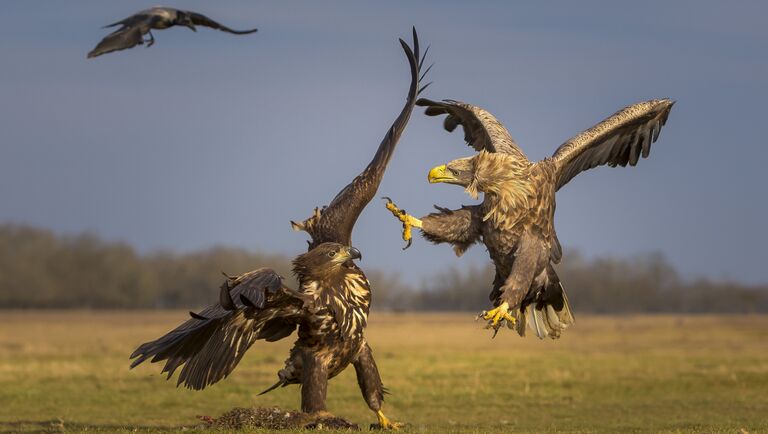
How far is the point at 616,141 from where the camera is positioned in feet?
48.2

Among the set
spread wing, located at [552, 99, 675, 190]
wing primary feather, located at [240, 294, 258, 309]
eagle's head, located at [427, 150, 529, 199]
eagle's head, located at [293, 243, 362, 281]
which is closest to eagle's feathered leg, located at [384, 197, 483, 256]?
eagle's head, located at [427, 150, 529, 199]

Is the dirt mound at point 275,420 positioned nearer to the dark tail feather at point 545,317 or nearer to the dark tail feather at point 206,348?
the dark tail feather at point 206,348

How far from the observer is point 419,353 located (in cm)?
4034

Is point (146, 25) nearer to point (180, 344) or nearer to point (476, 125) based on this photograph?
point (180, 344)

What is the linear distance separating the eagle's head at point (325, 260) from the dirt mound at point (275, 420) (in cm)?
160

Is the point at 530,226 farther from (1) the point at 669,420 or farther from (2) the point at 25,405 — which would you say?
(2) the point at 25,405

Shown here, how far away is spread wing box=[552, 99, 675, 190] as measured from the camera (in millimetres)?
13859

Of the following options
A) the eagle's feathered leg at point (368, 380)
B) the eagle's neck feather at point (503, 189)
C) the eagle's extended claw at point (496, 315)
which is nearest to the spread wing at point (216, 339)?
the eagle's feathered leg at point (368, 380)

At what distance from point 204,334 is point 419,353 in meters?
27.7

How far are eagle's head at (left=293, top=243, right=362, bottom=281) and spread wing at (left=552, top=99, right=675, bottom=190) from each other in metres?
2.80

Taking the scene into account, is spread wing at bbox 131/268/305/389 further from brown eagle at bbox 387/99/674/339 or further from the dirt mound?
brown eagle at bbox 387/99/674/339

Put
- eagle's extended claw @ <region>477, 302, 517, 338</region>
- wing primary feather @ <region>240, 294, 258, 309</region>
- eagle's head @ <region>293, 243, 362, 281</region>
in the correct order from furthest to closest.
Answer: eagle's head @ <region>293, 243, 362, 281</region> < eagle's extended claw @ <region>477, 302, 517, 338</region> < wing primary feather @ <region>240, 294, 258, 309</region>

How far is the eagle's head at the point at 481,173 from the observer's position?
12852 mm

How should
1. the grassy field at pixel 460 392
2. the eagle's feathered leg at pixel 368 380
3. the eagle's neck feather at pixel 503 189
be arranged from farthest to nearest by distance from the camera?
the grassy field at pixel 460 392, the eagle's feathered leg at pixel 368 380, the eagle's neck feather at pixel 503 189
